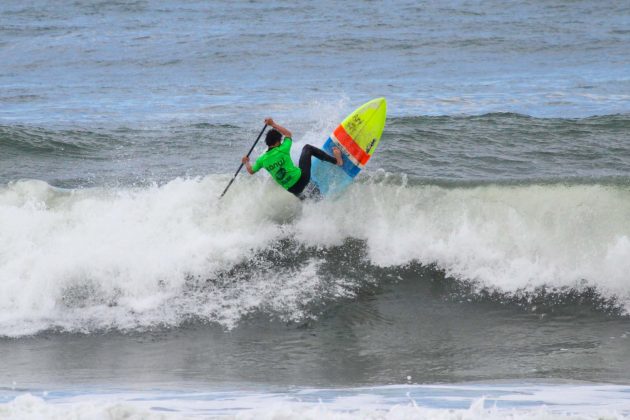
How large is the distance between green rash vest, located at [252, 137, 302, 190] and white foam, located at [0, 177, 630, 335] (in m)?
0.79

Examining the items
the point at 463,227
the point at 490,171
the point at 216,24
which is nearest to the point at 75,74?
the point at 216,24

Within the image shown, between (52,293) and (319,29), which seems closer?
(52,293)

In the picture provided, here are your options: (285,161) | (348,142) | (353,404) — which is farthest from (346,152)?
(353,404)

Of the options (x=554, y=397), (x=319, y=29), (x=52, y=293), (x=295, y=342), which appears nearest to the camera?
(x=554, y=397)

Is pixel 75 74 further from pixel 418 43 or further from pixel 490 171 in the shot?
pixel 490 171

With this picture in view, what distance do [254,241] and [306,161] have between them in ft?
4.28

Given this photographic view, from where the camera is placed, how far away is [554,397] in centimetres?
607

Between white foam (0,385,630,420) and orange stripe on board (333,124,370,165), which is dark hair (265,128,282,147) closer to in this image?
orange stripe on board (333,124,370,165)

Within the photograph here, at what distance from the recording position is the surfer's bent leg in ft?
34.0

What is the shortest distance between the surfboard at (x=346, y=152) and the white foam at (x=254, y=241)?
0.22 metres

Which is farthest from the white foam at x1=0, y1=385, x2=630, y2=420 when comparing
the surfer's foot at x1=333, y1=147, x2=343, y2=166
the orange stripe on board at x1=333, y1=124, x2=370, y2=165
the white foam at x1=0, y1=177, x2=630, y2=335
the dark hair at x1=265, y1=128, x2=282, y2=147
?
the orange stripe on board at x1=333, y1=124, x2=370, y2=165

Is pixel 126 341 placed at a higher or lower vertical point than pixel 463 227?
lower

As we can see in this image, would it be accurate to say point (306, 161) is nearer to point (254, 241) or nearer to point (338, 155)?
point (338, 155)

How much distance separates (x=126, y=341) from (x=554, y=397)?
4704 mm
